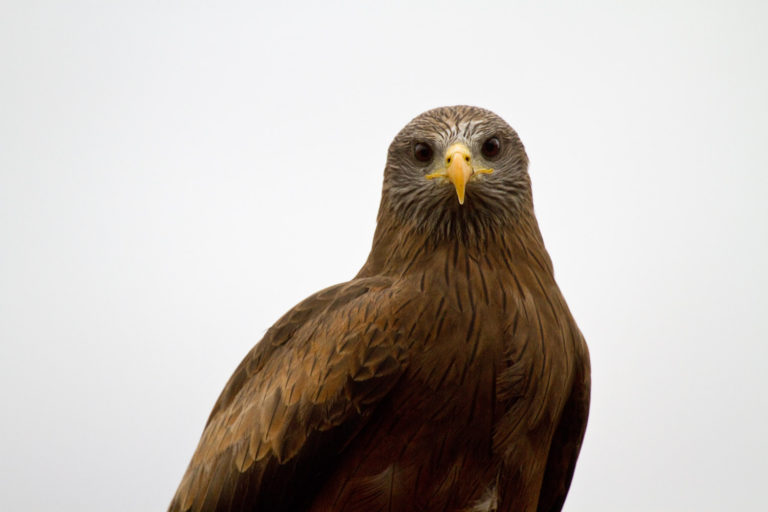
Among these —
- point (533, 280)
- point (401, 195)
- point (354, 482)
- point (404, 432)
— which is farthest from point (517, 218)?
point (354, 482)

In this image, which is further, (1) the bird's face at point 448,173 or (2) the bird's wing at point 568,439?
(2) the bird's wing at point 568,439

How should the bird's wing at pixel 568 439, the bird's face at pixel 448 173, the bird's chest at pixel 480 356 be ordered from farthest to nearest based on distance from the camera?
1. the bird's wing at pixel 568 439
2. the bird's face at pixel 448 173
3. the bird's chest at pixel 480 356

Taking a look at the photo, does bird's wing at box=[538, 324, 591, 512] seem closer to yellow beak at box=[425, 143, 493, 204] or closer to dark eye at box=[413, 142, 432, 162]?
yellow beak at box=[425, 143, 493, 204]

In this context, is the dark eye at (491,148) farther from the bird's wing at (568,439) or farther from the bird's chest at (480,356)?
the bird's wing at (568,439)

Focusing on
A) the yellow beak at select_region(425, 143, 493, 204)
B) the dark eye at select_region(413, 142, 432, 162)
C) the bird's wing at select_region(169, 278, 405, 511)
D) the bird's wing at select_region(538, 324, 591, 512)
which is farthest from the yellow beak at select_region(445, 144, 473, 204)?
the bird's wing at select_region(538, 324, 591, 512)

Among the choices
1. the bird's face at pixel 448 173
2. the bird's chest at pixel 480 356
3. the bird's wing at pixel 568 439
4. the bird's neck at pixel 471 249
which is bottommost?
the bird's wing at pixel 568 439

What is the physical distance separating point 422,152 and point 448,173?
25 cm

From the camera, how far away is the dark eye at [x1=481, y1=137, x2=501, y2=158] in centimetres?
322

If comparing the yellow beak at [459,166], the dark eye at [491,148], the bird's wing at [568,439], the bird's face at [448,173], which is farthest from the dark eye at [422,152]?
the bird's wing at [568,439]

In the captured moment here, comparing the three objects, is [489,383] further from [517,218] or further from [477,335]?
[517,218]

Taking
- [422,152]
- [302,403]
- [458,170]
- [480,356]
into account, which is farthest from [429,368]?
[422,152]

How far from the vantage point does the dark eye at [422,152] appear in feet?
10.6

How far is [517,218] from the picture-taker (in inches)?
129

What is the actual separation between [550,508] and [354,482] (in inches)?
45.0
